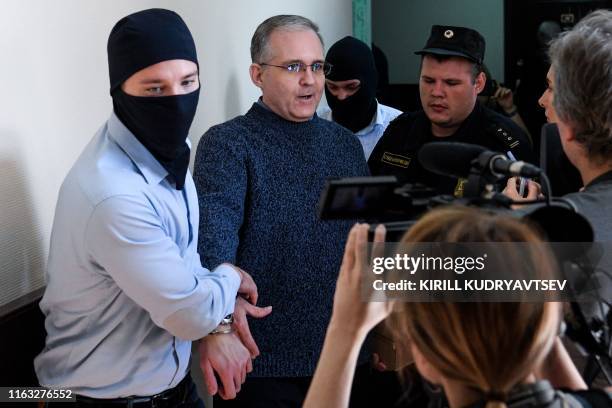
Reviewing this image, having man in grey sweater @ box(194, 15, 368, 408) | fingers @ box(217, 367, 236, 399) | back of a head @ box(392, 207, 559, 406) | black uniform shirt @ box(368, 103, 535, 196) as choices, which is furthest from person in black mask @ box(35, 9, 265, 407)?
black uniform shirt @ box(368, 103, 535, 196)

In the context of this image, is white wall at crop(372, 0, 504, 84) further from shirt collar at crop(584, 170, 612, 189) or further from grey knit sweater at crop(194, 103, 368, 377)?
shirt collar at crop(584, 170, 612, 189)

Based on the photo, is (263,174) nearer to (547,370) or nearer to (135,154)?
(135,154)

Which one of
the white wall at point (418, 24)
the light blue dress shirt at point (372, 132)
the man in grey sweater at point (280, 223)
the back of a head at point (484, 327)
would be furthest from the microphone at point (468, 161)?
the white wall at point (418, 24)

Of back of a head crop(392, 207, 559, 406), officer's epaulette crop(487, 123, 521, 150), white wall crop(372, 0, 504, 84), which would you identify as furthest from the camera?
white wall crop(372, 0, 504, 84)

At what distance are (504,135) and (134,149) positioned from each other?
1.24 meters

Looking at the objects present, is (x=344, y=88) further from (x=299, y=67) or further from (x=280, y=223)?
(x=280, y=223)

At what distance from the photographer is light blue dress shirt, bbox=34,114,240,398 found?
1.62 metres

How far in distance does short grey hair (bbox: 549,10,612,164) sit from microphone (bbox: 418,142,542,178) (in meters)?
0.31

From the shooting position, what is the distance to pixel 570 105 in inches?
60.9

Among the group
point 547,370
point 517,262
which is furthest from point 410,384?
point 517,262

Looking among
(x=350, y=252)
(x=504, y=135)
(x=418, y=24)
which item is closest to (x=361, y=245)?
(x=350, y=252)

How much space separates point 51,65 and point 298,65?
707mm

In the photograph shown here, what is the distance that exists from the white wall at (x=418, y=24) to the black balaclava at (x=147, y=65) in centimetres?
621

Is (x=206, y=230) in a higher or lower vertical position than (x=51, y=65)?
lower
